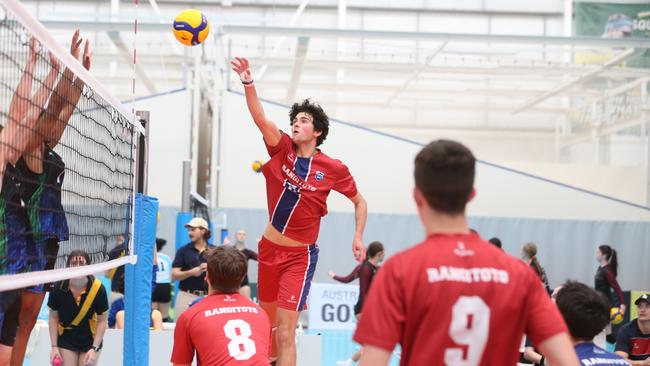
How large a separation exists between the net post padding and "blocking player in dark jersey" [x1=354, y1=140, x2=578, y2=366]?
4.20 m

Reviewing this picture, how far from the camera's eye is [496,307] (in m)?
2.83

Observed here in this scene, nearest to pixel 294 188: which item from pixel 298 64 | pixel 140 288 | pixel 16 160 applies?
pixel 140 288

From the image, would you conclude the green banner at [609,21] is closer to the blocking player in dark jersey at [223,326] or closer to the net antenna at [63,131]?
the net antenna at [63,131]

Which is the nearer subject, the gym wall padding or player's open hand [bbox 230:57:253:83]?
player's open hand [bbox 230:57:253:83]

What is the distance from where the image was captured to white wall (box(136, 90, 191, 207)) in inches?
713

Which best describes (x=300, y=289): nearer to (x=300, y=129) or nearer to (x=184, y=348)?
(x=300, y=129)

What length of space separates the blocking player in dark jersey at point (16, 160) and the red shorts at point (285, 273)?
7.57 ft

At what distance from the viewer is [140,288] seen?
267 inches

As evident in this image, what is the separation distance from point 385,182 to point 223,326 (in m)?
15.5

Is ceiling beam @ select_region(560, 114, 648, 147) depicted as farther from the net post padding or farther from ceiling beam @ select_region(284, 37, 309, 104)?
the net post padding

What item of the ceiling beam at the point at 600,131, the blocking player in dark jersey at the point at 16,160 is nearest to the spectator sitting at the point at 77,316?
the blocking player in dark jersey at the point at 16,160

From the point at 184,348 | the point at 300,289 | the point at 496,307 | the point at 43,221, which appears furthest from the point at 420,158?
the point at 300,289

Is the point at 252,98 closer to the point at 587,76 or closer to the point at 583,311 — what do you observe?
the point at 583,311

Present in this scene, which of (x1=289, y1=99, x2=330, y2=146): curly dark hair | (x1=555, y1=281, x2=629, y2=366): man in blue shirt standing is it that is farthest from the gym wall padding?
(x1=555, y1=281, x2=629, y2=366): man in blue shirt standing
